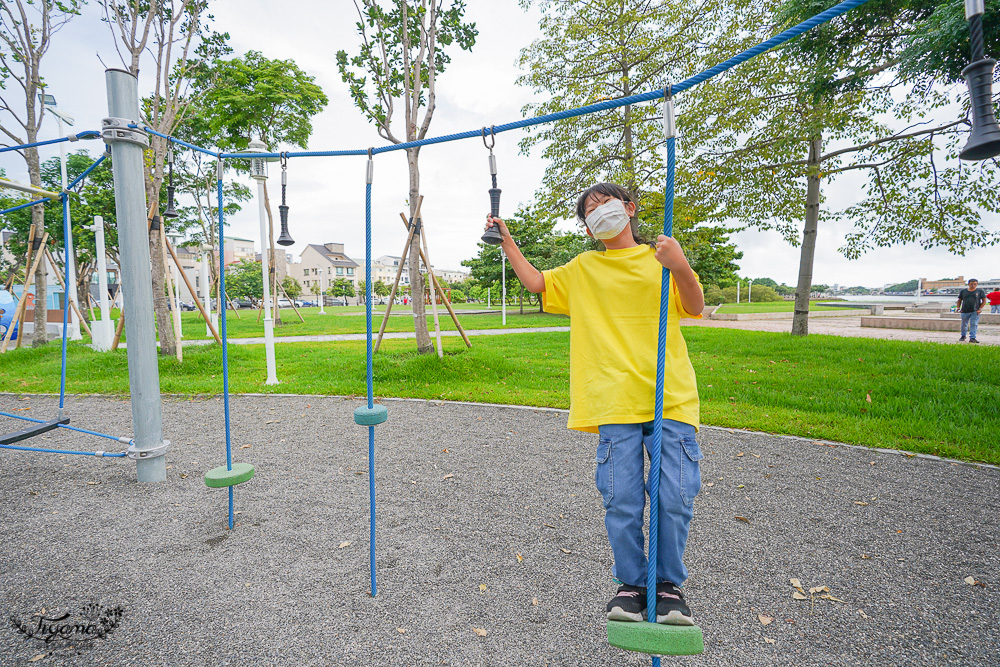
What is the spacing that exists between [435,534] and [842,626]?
2.15m

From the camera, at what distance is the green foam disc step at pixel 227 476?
9.09 ft

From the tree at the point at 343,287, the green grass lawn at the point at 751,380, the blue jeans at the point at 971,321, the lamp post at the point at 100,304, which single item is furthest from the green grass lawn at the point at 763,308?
the tree at the point at 343,287

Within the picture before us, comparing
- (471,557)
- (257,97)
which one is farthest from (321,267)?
(471,557)

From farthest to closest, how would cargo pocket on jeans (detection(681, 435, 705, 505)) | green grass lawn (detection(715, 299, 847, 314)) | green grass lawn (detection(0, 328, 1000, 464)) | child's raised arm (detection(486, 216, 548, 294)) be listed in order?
green grass lawn (detection(715, 299, 847, 314)), green grass lawn (detection(0, 328, 1000, 464)), child's raised arm (detection(486, 216, 548, 294)), cargo pocket on jeans (detection(681, 435, 705, 505))

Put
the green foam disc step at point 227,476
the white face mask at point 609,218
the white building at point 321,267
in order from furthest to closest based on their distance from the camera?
the white building at point 321,267 < the green foam disc step at point 227,476 < the white face mask at point 609,218

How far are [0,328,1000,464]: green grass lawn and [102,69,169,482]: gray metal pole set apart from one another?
150 inches

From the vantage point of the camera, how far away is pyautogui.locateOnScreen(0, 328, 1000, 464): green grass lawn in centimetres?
511

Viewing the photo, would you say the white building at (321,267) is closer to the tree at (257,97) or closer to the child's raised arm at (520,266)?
the tree at (257,97)

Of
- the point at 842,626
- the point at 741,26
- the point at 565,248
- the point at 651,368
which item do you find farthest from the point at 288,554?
the point at 565,248

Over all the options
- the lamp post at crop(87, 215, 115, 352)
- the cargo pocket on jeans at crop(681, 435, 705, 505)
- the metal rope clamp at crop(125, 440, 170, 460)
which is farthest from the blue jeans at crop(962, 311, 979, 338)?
the lamp post at crop(87, 215, 115, 352)

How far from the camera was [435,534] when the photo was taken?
3000 millimetres

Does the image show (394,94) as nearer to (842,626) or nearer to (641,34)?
(641,34)

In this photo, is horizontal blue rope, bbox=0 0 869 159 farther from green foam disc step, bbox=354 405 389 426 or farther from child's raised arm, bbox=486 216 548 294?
green foam disc step, bbox=354 405 389 426

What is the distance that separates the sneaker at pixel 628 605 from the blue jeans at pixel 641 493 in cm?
3
